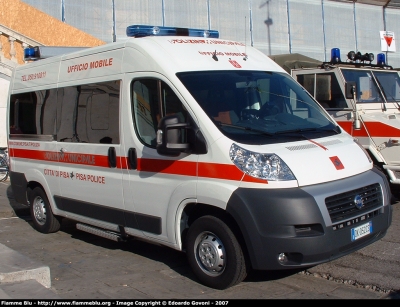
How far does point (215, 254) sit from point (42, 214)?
3.95 m

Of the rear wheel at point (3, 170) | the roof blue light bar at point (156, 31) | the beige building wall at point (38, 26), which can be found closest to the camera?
the roof blue light bar at point (156, 31)

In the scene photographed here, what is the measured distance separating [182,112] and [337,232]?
1.89 meters

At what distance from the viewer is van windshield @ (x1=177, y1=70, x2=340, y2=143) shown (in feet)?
17.7

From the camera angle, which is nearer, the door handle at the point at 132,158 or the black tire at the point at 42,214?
the door handle at the point at 132,158

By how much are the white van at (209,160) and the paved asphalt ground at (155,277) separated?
0.35 m

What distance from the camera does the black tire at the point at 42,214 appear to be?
8.09 meters

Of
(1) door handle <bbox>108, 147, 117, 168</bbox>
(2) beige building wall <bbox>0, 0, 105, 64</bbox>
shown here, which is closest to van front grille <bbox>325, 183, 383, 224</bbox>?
(1) door handle <bbox>108, 147, 117, 168</bbox>

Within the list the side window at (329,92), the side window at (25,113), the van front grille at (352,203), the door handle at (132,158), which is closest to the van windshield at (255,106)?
the van front grille at (352,203)

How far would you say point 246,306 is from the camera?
4.88 metres

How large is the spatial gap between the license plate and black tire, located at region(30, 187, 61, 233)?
461cm

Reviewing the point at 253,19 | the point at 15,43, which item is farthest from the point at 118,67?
the point at 253,19

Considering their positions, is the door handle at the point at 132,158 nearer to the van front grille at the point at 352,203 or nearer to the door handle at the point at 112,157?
the door handle at the point at 112,157

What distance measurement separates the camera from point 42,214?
27.3 feet

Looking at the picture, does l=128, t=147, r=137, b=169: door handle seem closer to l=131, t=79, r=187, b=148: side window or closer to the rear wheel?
l=131, t=79, r=187, b=148: side window
